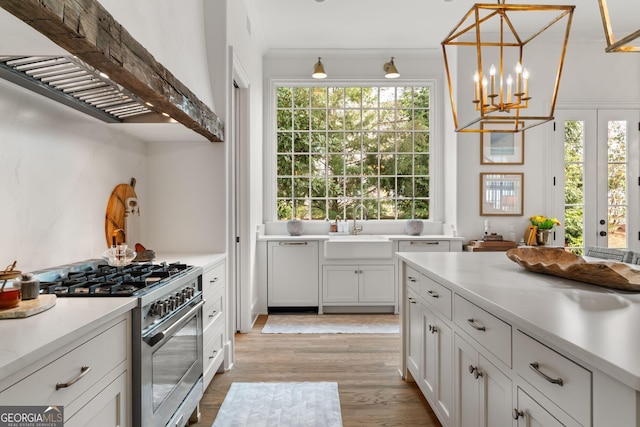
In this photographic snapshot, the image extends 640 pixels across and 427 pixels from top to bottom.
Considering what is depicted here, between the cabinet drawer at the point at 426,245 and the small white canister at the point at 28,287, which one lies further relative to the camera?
the cabinet drawer at the point at 426,245

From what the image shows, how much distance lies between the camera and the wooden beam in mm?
1069

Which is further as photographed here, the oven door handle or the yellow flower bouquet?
the yellow flower bouquet

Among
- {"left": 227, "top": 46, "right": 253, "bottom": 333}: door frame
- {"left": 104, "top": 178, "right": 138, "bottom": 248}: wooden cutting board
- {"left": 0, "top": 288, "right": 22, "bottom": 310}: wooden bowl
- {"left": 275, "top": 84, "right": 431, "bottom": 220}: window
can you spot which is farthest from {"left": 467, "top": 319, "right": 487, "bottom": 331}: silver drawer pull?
{"left": 275, "top": 84, "right": 431, "bottom": 220}: window

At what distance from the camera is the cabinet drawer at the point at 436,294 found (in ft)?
6.64

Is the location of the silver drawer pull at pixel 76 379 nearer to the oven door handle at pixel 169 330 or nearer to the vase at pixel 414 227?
the oven door handle at pixel 169 330

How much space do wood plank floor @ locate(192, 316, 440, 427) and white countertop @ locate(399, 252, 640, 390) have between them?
0.89 m

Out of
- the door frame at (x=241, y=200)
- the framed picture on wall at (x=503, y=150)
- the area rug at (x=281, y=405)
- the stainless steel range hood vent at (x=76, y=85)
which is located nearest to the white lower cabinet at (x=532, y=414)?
the area rug at (x=281, y=405)

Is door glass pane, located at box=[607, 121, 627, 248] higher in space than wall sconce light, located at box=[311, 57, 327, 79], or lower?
lower

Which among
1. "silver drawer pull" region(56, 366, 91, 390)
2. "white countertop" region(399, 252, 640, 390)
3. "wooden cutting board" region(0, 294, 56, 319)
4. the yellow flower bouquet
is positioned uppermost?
the yellow flower bouquet

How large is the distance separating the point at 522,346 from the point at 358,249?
334 cm

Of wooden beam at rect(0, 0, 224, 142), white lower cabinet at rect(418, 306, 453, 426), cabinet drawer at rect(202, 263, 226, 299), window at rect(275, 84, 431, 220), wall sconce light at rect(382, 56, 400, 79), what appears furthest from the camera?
Result: window at rect(275, 84, 431, 220)

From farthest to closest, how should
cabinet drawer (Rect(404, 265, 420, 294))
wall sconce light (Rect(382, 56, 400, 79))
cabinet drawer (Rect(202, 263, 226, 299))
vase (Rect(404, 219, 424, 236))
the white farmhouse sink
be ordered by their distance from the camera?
vase (Rect(404, 219, 424, 236)), wall sconce light (Rect(382, 56, 400, 79)), the white farmhouse sink, cabinet drawer (Rect(404, 265, 420, 294)), cabinet drawer (Rect(202, 263, 226, 299))

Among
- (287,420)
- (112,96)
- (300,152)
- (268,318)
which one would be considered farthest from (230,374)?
(300,152)

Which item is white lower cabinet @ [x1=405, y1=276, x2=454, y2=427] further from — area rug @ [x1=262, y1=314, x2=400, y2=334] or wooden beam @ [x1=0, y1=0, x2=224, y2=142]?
wooden beam @ [x1=0, y1=0, x2=224, y2=142]
